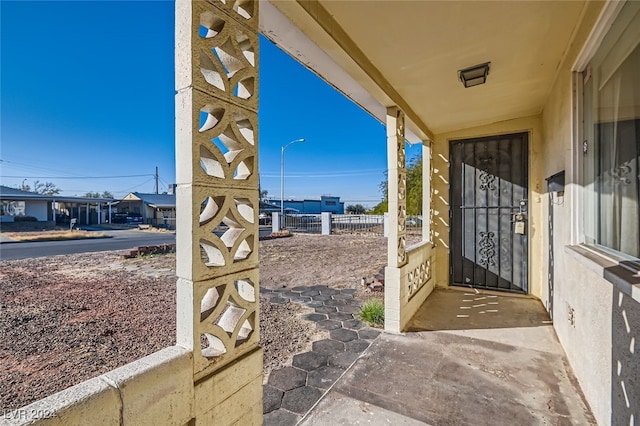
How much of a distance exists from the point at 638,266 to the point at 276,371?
2237mm

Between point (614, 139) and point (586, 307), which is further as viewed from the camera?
point (586, 307)

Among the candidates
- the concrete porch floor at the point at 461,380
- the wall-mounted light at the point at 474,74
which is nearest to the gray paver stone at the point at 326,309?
the concrete porch floor at the point at 461,380

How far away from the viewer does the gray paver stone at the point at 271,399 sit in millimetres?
1812

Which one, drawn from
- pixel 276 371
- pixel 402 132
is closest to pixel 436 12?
pixel 402 132

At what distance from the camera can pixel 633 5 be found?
1394 millimetres

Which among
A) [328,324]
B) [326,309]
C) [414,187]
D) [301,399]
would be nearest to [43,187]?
[414,187]

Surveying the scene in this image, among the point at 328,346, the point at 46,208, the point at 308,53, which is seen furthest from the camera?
the point at 46,208

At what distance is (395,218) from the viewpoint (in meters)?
3.01

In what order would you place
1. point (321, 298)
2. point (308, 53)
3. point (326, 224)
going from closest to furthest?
point (308, 53) < point (321, 298) < point (326, 224)

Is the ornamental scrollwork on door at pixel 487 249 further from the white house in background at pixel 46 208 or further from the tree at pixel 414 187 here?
the white house in background at pixel 46 208

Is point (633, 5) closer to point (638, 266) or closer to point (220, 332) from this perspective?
point (638, 266)

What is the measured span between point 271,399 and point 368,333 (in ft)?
4.36

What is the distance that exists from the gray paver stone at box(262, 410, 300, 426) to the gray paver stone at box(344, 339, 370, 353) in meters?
0.96

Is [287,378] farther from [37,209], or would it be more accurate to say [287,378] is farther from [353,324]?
[37,209]
